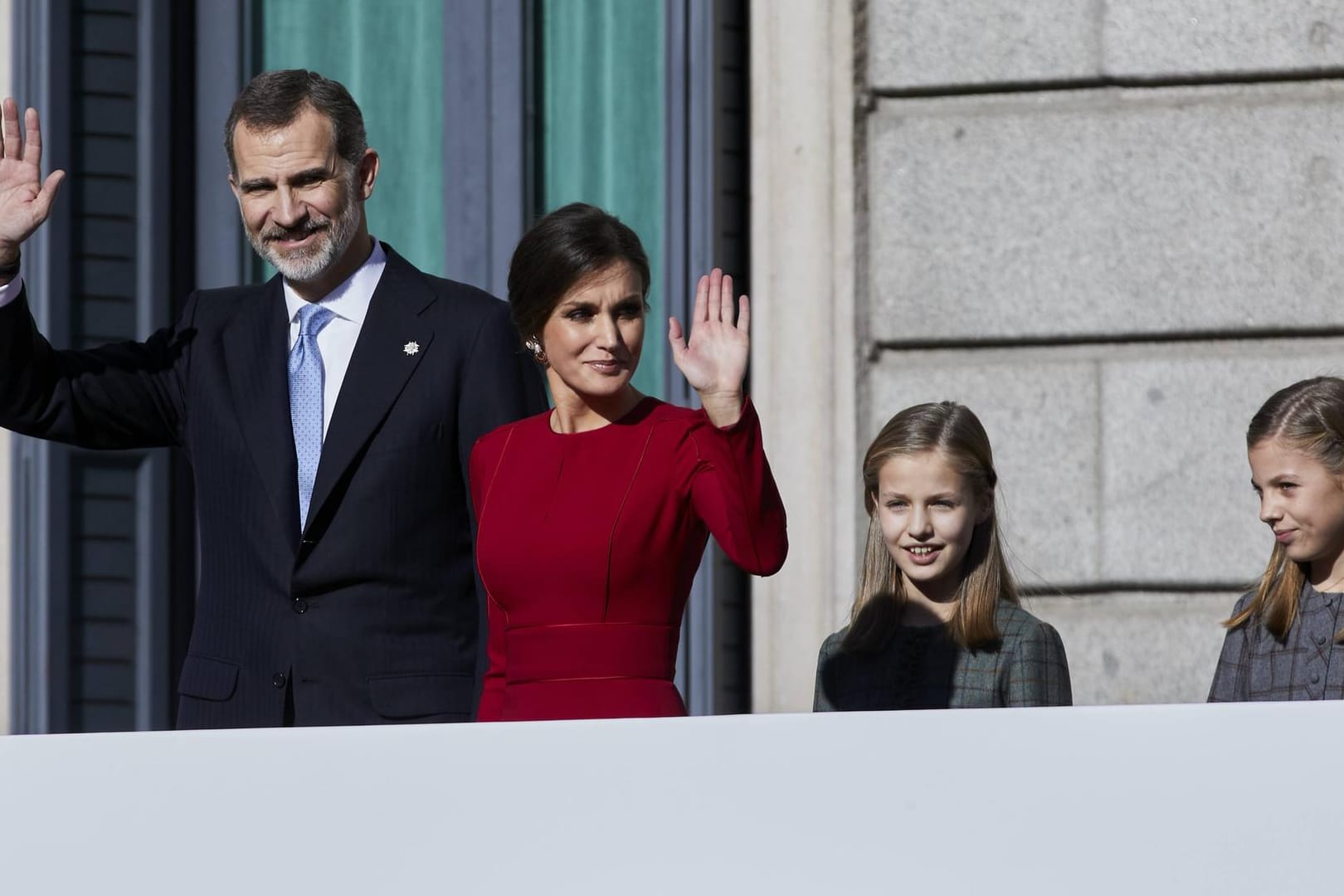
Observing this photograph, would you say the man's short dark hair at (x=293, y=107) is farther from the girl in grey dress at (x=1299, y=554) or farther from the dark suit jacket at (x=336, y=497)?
the girl in grey dress at (x=1299, y=554)

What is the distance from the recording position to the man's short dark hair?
323 cm

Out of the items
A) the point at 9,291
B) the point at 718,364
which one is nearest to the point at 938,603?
the point at 718,364

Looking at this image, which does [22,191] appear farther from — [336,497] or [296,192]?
[336,497]

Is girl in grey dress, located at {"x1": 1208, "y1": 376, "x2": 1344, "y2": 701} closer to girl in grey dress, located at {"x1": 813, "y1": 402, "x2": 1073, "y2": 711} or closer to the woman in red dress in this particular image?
girl in grey dress, located at {"x1": 813, "y1": 402, "x2": 1073, "y2": 711}

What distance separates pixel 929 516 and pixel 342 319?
110 cm

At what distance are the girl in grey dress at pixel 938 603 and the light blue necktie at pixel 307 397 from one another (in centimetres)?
96

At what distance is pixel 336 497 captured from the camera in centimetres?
328

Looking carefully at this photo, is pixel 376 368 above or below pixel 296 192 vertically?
below

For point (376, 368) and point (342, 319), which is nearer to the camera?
point (376, 368)

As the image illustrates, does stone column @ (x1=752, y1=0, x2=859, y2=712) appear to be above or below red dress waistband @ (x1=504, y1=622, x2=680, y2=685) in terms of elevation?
above

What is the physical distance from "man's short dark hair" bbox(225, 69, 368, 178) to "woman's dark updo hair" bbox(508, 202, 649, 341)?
0.40 metres

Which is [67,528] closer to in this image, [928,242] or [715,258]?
[715,258]

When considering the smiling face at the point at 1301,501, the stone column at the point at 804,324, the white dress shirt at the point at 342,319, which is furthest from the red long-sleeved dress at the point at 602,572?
the stone column at the point at 804,324

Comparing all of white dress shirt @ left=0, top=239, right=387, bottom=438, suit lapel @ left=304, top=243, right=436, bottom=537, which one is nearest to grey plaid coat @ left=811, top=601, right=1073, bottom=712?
suit lapel @ left=304, top=243, right=436, bottom=537
